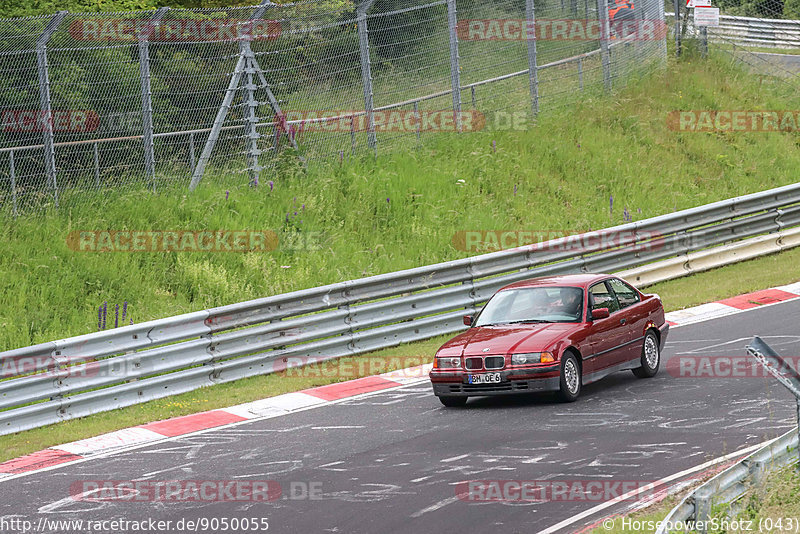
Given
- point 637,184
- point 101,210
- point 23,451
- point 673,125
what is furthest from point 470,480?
point 673,125

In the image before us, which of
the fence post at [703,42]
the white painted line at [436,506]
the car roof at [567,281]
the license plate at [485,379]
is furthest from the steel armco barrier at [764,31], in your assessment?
the white painted line at [436,506]

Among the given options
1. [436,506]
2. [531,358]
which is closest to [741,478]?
[436,506]

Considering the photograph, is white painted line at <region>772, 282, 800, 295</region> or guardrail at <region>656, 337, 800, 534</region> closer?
guardrail at <region>656, 337, 800, 534</region>

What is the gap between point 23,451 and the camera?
10.9 m

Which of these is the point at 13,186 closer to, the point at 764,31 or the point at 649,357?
the point at 649,357

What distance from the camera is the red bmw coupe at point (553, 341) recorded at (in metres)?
11.3

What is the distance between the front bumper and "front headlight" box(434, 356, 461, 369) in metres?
0.06

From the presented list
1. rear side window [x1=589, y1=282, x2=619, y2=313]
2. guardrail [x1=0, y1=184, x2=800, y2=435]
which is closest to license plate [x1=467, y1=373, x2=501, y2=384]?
rear side window [x1=589, y1=282, x2=619, y2=313]

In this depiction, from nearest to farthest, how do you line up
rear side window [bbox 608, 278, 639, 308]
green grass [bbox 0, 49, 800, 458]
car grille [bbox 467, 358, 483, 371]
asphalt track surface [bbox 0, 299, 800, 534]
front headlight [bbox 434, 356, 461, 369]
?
asphalt track surface [bbox 0, 299, 800, 534]
car grille [bbox 467, 358, 483, 371]
front headlight [bbox 434, 356, 461, 369]
rear side window [bbox 608, 278, 639, 308]
green grass [bbox 0, 49, 800, 458]

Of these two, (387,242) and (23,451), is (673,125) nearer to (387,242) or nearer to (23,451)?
(387,242)

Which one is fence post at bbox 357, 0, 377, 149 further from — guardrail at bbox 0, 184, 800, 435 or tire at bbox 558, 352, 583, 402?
tire at bbox 558, 352, 583, 402

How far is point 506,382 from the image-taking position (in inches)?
446

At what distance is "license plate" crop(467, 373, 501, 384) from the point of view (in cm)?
1134

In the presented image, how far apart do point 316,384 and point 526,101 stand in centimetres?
1169
